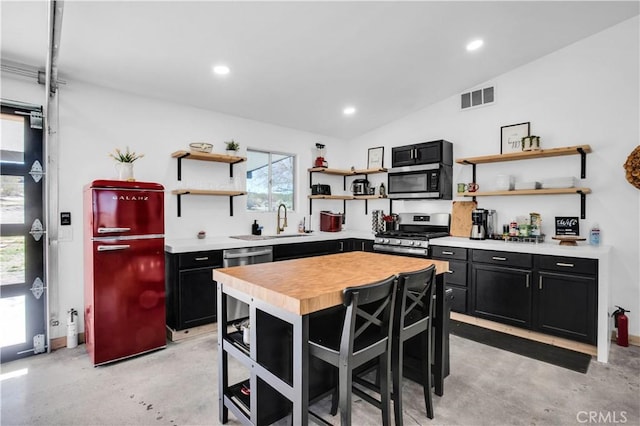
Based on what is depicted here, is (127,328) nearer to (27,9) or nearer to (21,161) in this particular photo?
(21,161)

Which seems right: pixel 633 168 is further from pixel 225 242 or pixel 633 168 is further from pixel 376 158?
pixel 225 242

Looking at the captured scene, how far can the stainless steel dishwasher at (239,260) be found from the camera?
3.58 m

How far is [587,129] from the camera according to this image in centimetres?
Result: 349

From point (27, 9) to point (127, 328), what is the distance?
2526 mm

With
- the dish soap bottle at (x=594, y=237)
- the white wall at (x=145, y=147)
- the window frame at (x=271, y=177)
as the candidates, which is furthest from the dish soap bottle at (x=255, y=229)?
the dish soap bottle at (x=594, y=237)

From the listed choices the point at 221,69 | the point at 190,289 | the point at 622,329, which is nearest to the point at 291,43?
the point at 221,69

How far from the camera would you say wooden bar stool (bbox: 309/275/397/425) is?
151cm

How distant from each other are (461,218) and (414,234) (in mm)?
712

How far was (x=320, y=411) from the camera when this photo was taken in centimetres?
213

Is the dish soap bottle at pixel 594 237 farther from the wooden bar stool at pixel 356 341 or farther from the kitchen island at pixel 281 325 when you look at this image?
the wooden bar stool at pixel 356 341

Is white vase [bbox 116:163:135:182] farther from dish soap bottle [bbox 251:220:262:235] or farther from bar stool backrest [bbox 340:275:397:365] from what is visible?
bar stool backrest [bbox 340:275:397:365]

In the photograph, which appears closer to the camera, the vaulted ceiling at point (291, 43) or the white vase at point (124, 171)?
the vaulted ceiling at point (291, 43)

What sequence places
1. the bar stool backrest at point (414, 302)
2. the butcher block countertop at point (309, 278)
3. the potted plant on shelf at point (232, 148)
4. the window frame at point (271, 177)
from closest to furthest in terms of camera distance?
the butcher block countertop at point (309, 278)
the bar stool backrest at point (414, 302)
the potted plant on shelf at point (232, 148)
the window frame at point (271, 177)

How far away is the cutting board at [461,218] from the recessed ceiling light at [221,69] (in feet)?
10.8
